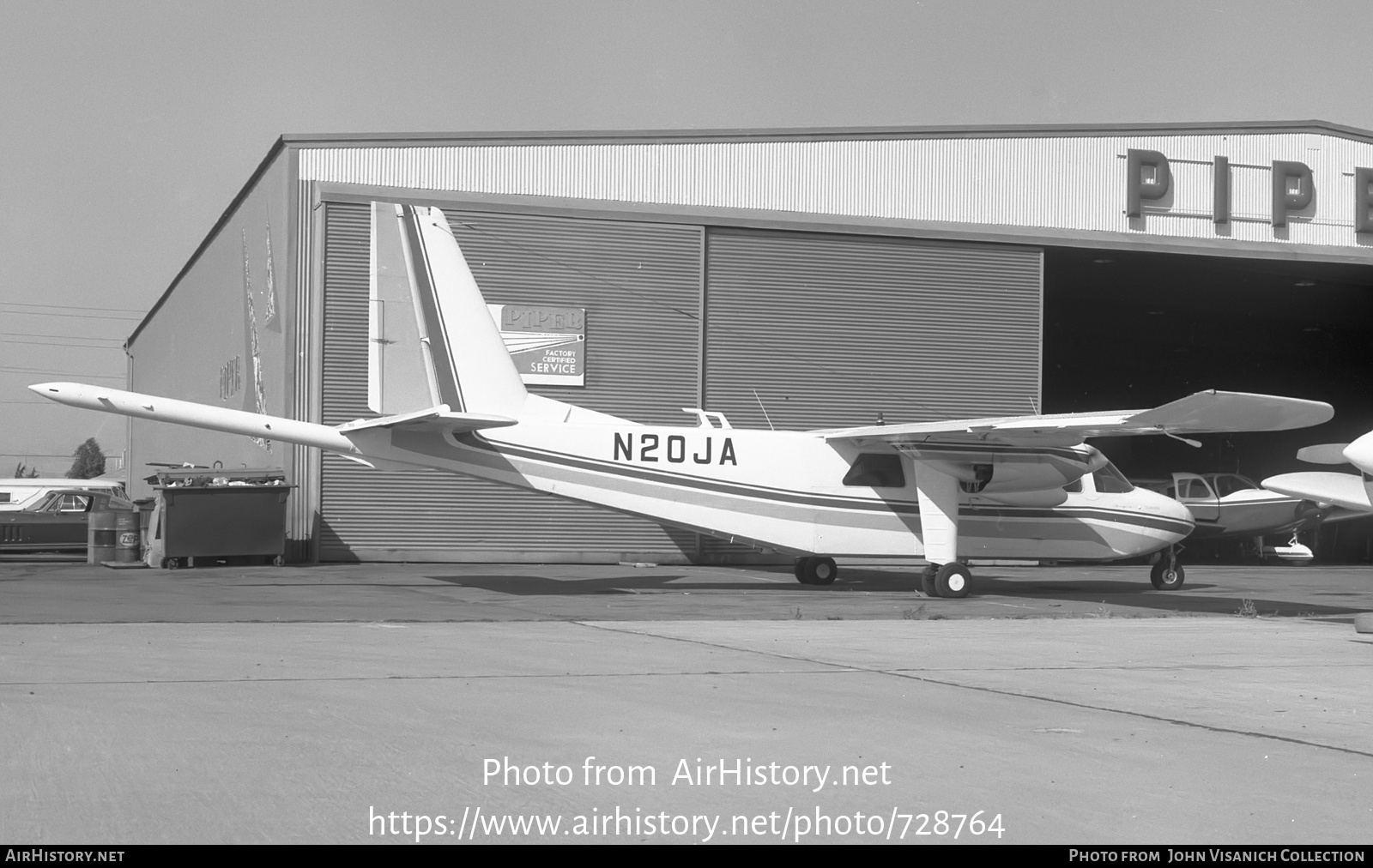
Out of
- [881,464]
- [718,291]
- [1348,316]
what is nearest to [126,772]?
[881,464]

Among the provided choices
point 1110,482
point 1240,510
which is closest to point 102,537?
point 1110,482

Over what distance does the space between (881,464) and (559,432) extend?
15.3ft

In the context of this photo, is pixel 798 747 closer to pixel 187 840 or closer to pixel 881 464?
pixel 187 840

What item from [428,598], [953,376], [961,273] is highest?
[961,273]

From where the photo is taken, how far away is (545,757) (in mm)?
5406

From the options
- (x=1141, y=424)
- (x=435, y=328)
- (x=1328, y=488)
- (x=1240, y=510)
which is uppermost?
(x=435, y=328)

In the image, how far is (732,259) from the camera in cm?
2555

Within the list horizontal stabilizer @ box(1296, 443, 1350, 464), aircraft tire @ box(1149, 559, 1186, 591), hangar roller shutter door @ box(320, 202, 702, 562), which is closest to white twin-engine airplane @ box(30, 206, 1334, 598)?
aircraft tire @ box(1149, 559, 1186, 591)

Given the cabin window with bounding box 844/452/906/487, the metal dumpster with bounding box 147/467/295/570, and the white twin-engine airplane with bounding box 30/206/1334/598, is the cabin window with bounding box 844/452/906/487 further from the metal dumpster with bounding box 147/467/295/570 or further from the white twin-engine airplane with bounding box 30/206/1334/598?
the metal dumpster with bounding box 147/467/295/570

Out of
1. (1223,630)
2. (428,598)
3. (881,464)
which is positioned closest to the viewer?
(1223,630)

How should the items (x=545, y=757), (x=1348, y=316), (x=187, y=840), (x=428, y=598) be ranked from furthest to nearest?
(x=1348, y=316), (x=428, y=598), (x=545, y=757), (x=187, y=840)

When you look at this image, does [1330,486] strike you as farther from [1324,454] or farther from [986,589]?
[986,589]

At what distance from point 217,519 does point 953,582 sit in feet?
39.9

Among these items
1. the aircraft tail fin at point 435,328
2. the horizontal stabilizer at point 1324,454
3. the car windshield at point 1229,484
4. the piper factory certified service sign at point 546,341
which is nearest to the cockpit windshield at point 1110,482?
the horizontal stabilizer at point 1324,454
